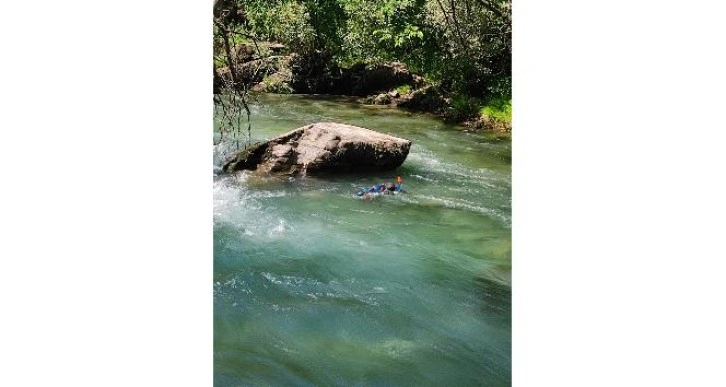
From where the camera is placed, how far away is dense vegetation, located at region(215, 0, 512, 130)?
15.3ft

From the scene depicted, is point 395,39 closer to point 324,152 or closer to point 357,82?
point 357,82

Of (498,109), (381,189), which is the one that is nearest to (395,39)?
(498,109)

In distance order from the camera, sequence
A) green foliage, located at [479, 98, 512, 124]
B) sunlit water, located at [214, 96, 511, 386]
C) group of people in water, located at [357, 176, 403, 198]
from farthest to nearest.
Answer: group of people in water, located at [357, 176, 403, 198] < green foliage, located at [479, 98, 512, 124] < sunlit water, located at [214, 96, 511, 386]

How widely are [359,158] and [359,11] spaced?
976 mm

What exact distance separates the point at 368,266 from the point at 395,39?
1530 mm

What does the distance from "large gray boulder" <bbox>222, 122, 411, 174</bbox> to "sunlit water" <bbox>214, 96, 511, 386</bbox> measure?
7cm

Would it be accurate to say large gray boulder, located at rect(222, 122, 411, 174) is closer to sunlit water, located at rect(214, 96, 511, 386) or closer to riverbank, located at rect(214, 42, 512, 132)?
sunlit water, located at rect(214, 96, 511, 386)

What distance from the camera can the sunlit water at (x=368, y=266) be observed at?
412 cm

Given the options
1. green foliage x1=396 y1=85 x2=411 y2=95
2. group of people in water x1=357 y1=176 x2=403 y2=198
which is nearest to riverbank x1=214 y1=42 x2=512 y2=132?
green foliage x1=396 y1=85 x2=411 y2=95

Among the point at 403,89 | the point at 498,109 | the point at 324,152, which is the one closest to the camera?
the point at 498,109

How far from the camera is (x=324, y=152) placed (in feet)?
16.2

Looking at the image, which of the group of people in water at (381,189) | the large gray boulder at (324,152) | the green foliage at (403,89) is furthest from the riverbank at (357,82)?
the group of people in water at (381,189)
